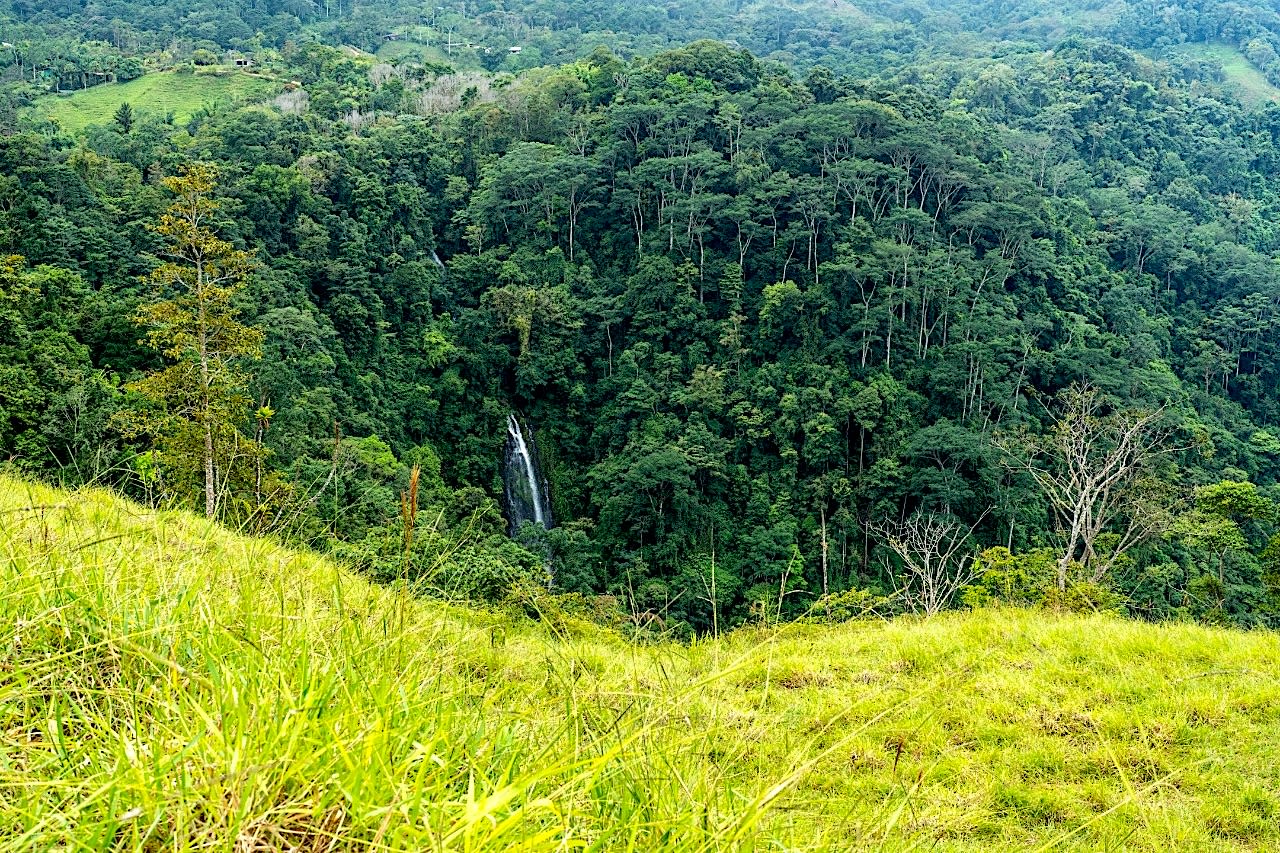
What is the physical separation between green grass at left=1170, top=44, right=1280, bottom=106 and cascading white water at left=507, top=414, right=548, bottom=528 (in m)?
53.9

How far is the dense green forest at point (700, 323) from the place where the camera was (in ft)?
61.8

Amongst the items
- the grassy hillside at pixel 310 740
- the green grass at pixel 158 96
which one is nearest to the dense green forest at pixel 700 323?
the green grass at pixel 158 96

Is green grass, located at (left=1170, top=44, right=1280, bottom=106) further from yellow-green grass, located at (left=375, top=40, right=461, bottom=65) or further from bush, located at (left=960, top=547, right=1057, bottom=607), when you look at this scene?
yellow-green grass, located at (left=375, top=40, right=461, bottom=65)

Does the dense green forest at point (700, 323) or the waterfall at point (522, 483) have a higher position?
the dense green forest at point (700, 323)

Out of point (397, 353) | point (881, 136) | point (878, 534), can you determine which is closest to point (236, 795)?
point (878, 534)

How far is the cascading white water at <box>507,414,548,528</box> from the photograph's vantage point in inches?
1031

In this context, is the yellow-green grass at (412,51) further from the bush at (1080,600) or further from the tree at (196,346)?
the bush at (1080,600)

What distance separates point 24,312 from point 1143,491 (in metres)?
25.0

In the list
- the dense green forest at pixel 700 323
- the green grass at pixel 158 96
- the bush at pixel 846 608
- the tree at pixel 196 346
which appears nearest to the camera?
the bush at pixel 846 608

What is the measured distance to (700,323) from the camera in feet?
91.9

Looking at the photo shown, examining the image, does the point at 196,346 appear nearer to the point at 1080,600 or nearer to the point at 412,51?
the point at 1080,600

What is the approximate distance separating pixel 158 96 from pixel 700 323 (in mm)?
36827

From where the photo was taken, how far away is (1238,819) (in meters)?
3.22

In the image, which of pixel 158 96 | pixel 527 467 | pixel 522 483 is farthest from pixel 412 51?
pixel 522 483
